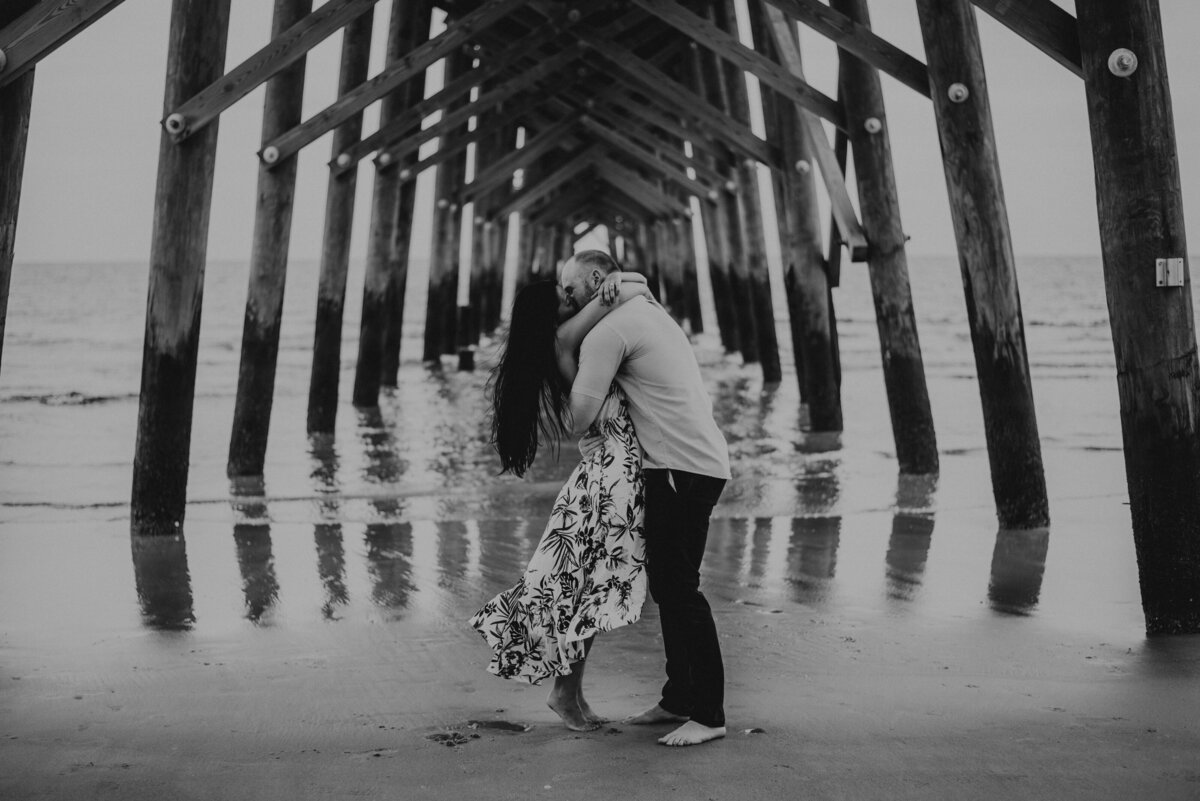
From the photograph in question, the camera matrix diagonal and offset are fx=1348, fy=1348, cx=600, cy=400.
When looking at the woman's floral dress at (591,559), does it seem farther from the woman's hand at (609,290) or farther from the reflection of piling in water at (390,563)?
the reflection of piling in water at (390,563)

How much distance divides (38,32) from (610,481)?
2.60 metres

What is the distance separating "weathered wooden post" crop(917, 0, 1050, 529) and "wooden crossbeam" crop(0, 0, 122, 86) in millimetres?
2894

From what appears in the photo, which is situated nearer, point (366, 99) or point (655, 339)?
point (655, 339)

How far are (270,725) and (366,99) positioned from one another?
5074 mm

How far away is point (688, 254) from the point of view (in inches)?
862

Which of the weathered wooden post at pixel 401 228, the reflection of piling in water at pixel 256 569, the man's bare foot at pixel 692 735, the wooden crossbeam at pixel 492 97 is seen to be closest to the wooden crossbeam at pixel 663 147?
the wooden crossbeam at pixel 492 97

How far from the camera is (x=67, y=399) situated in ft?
42.9

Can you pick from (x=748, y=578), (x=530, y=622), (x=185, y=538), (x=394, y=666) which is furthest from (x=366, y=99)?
(x=530, y=622)

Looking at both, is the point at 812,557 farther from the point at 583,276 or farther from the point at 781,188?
the point at 781,188

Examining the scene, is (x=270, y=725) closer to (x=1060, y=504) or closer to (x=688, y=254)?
(x=1060, y=504)

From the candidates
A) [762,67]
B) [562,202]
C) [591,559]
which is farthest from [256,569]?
[562,202]

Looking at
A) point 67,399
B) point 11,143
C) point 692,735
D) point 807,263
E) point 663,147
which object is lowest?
point 692,735

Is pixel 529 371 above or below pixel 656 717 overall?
above

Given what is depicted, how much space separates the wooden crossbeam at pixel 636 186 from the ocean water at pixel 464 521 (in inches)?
251
